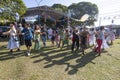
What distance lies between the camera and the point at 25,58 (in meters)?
11.7

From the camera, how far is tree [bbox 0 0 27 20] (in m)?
20.4

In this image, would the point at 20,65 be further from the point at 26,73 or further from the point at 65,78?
the point at 65,78

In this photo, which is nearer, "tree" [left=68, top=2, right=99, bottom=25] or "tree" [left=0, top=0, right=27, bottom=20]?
"tree" [left=0, top=0, right=27, bottom=20]

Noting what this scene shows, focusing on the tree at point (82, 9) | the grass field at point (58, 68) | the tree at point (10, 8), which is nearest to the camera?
the grass field at point (58, 68)

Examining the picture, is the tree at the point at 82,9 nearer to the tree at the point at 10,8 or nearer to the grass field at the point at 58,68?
the tree at the point at 10,8

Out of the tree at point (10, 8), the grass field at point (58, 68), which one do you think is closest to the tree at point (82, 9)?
the tree at point (10, 8)

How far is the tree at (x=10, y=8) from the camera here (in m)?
20.4

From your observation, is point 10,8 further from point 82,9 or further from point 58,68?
point 82,9

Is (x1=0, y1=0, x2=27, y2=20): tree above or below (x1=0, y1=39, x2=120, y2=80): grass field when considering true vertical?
above

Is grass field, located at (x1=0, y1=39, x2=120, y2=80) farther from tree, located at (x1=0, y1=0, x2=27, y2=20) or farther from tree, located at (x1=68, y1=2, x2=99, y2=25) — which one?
tree, located at (x1=68, y1=2, x2=99, y2=25)

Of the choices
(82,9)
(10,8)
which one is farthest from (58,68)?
(82,9)

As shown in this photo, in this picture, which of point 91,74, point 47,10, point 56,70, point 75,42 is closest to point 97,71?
point 91,74

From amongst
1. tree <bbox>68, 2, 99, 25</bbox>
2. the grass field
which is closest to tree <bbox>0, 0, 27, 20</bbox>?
the grass field

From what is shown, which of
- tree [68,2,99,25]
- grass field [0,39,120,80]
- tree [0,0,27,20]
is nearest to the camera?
grass field [0,39,120,80]
